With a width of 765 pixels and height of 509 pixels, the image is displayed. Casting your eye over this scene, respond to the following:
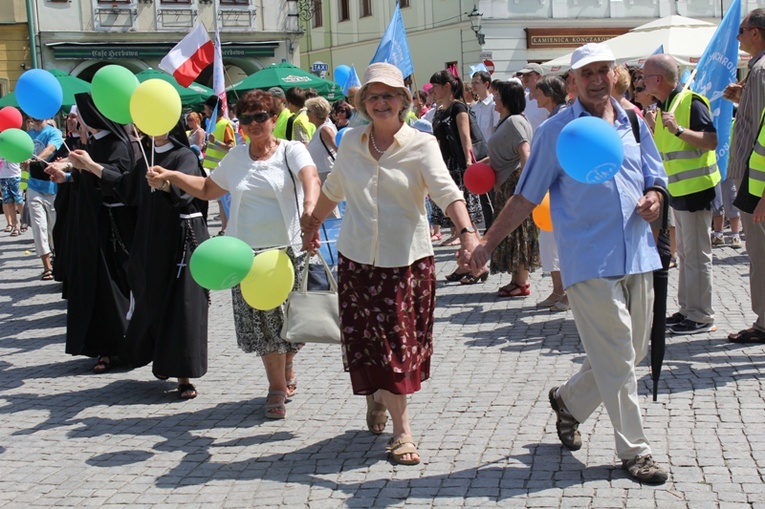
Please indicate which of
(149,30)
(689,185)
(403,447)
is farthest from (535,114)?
(149,30)

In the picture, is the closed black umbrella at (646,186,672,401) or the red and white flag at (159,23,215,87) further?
the red and white flag at (159,23,215,87)

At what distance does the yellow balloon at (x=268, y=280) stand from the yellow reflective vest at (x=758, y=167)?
10.8 feet

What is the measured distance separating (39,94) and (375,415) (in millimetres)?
3363

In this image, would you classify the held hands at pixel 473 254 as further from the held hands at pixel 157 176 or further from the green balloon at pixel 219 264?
the held hands at pixel 157 176

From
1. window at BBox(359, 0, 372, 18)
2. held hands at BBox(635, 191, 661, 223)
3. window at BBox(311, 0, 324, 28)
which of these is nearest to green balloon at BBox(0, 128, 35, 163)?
held hands at BBox(635, 191, 661, 223)

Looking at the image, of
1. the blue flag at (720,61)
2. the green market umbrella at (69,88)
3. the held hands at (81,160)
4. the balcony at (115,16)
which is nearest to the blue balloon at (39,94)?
the held hands at (81,160)

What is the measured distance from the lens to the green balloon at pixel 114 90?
6.09 meters

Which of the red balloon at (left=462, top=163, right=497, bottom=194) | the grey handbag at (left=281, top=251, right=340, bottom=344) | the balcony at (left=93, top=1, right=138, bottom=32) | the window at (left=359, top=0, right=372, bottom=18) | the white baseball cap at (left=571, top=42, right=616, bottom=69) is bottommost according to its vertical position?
the grey handbag at (left=281, top=251, right=340, bottom=344)

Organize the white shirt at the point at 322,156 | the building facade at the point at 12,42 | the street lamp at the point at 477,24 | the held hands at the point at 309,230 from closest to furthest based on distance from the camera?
the held hands at the point at 309,230, the white shirt at the point at 322,156, the building facade at the point at 12,42, the street lamp at the point at 477,24

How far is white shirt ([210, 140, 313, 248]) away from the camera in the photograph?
19.4 feet

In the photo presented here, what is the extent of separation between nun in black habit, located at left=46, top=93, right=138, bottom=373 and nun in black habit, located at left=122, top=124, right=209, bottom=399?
33.6 inches

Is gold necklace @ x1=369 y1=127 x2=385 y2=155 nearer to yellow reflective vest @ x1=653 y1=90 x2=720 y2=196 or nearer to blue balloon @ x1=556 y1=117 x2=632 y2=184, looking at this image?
blue balloon @ x1=556 y1=117 x2=632 y2=184

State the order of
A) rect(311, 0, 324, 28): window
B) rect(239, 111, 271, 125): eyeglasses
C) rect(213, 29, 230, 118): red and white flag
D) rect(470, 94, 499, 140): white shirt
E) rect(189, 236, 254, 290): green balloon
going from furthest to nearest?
1. rect(311, 0, 324, 28): window
2. rect(213, 29, 230, 118): red and white flag
3. rect(470, 94, 499, 140): white shirt
4. rect(239, 111, 271, 125): eyeglasses
5. rect(189, 236, 254, 290): green balloon

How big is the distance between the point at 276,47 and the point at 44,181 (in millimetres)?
26811
